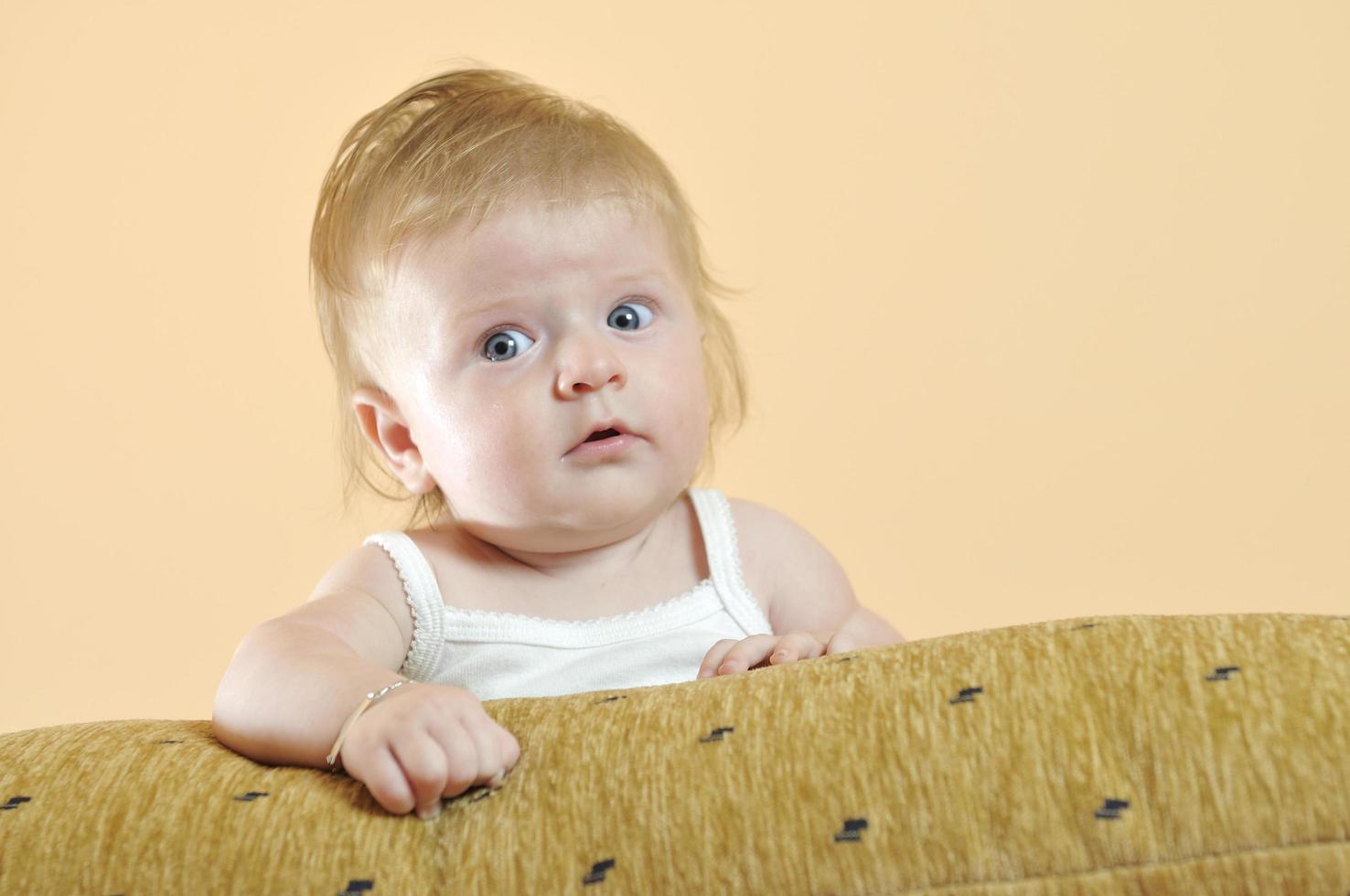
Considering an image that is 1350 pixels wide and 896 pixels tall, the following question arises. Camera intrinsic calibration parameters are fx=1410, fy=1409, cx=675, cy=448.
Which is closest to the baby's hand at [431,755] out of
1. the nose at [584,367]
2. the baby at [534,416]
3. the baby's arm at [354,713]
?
the baby's arm at [354,713]

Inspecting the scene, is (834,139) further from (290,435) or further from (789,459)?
(290,435)

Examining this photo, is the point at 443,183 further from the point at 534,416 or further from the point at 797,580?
the point at 797,580

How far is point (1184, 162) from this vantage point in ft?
8.80

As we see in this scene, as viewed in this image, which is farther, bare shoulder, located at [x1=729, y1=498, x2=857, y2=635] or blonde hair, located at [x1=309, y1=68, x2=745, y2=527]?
bare shoulder, located at [x1=729, y1=498, x2=857, y2=635]

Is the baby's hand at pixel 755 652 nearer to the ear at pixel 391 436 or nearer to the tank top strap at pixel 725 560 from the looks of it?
the tank top strap at pixel 725 560

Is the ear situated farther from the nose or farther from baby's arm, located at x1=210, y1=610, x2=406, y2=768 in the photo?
baby's arm, located at x1=210, y1=610, x2=406, y2=768

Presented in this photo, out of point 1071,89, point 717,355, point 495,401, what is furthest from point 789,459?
point 495,401

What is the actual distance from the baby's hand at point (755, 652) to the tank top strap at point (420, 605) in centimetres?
25

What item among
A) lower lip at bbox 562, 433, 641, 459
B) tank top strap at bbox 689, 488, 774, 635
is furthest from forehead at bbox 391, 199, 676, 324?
tank top strap at bbox 689, 488, 774, 635

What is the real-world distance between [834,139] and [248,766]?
88.1 inches

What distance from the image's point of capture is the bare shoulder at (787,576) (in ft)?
4.27

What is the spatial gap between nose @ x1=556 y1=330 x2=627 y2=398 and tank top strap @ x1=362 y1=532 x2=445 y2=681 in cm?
20

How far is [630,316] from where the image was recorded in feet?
3.80

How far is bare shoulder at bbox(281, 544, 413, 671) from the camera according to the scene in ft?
3.49
